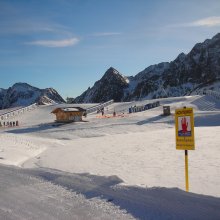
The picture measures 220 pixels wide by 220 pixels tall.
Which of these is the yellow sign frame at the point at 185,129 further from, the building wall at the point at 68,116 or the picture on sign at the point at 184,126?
the building wall at the point at 68,116

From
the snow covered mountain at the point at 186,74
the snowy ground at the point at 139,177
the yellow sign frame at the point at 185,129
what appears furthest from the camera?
the snow covered mountain at the point at 186,74

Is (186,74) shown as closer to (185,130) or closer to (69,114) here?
(69,114)

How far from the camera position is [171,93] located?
563ft

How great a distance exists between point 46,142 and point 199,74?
152435mm

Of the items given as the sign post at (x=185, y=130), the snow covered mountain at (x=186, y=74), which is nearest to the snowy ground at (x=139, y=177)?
the sign post at (x=185, y=130)

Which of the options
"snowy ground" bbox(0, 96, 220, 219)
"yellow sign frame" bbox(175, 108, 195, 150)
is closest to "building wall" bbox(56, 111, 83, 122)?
"snowy ground" bbox(0, 96, 220, 219)

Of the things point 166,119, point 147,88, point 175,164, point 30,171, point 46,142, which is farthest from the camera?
point 147,88

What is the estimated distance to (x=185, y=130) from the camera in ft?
30.0

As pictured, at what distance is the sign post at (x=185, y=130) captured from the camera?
8.98 meters

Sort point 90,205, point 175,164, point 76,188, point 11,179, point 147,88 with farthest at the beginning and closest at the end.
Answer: point 147,88, point 175,164, point 11,179, point 76,188, point 90,205

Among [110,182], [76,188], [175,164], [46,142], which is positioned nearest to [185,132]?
[110,182]

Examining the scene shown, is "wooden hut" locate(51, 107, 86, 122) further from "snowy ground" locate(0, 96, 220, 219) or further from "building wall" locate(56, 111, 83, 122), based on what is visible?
"snowy ground" locate(0, 96, 220, 219)

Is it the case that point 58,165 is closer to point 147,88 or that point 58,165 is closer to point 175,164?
point 175,164

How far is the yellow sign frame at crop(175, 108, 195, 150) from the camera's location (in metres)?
8.98
